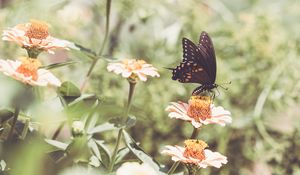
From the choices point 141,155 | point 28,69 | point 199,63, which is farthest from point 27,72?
point 199,63

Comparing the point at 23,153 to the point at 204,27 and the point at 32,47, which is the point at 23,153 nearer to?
the point at 32,47

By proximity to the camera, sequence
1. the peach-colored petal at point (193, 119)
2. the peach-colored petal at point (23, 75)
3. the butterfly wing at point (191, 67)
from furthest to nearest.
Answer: the butterfly wing at point (191, 67), the peach-colored petal at point (193, 119), the peach-colored petal at point (23, 75)

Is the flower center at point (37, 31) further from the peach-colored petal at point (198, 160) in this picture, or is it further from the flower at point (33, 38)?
the peach-colored petal at point (198, 160)

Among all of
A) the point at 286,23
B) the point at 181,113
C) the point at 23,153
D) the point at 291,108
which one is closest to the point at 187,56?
the point at 181,113

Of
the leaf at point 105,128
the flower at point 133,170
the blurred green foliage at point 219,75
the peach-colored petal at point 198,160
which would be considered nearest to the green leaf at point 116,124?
the leaf at point 105,128

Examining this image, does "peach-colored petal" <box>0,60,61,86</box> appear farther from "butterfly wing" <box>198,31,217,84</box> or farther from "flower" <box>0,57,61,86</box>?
"butterfly wing" <box>198,31,217,84</box>

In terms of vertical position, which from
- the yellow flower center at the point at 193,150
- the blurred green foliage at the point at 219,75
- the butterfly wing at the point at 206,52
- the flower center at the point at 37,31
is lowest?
the blurred green foliage at the point at 219,75

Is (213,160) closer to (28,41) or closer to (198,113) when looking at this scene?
(198,113)
